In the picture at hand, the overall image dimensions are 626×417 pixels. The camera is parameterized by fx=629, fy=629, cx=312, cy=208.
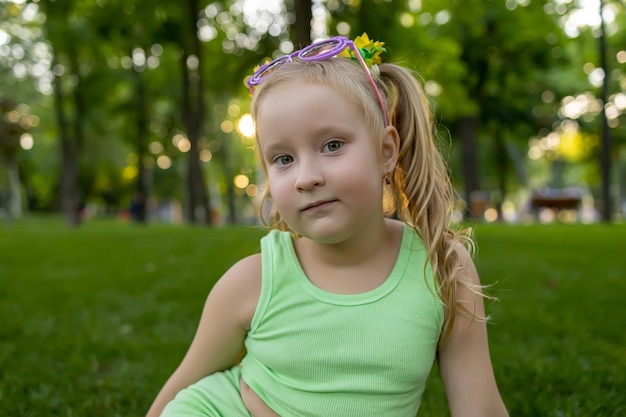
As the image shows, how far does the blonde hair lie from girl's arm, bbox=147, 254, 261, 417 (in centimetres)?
29

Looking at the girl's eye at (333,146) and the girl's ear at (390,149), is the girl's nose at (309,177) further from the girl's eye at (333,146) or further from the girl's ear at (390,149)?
the girl's ear at (390,149)

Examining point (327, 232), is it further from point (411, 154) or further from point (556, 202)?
point (556, 202)

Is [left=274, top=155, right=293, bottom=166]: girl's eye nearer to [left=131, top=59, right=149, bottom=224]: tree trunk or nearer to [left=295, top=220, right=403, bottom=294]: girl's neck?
[left=295, top=220, right=403, bottom=294]: girl's neck

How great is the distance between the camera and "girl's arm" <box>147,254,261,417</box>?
174 centimetres

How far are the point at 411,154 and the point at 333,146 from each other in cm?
34

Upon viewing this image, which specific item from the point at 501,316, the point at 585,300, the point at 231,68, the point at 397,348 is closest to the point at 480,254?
the point at 585,300

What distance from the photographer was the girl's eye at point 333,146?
1.58 metres

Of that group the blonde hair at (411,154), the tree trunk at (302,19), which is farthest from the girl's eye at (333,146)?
Answer: the tree trunk at (302,19)

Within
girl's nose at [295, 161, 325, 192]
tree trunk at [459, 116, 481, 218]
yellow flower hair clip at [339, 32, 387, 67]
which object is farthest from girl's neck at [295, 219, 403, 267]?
tree trunk at [459, 116, 481, 218]

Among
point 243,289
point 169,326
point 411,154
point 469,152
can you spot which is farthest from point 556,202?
point 243,289

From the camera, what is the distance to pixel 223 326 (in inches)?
70.1

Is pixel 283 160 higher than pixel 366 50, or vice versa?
pixel 366 50

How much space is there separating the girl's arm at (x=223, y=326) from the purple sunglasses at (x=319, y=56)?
0.51 metres

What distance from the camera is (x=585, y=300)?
17.9 ft
